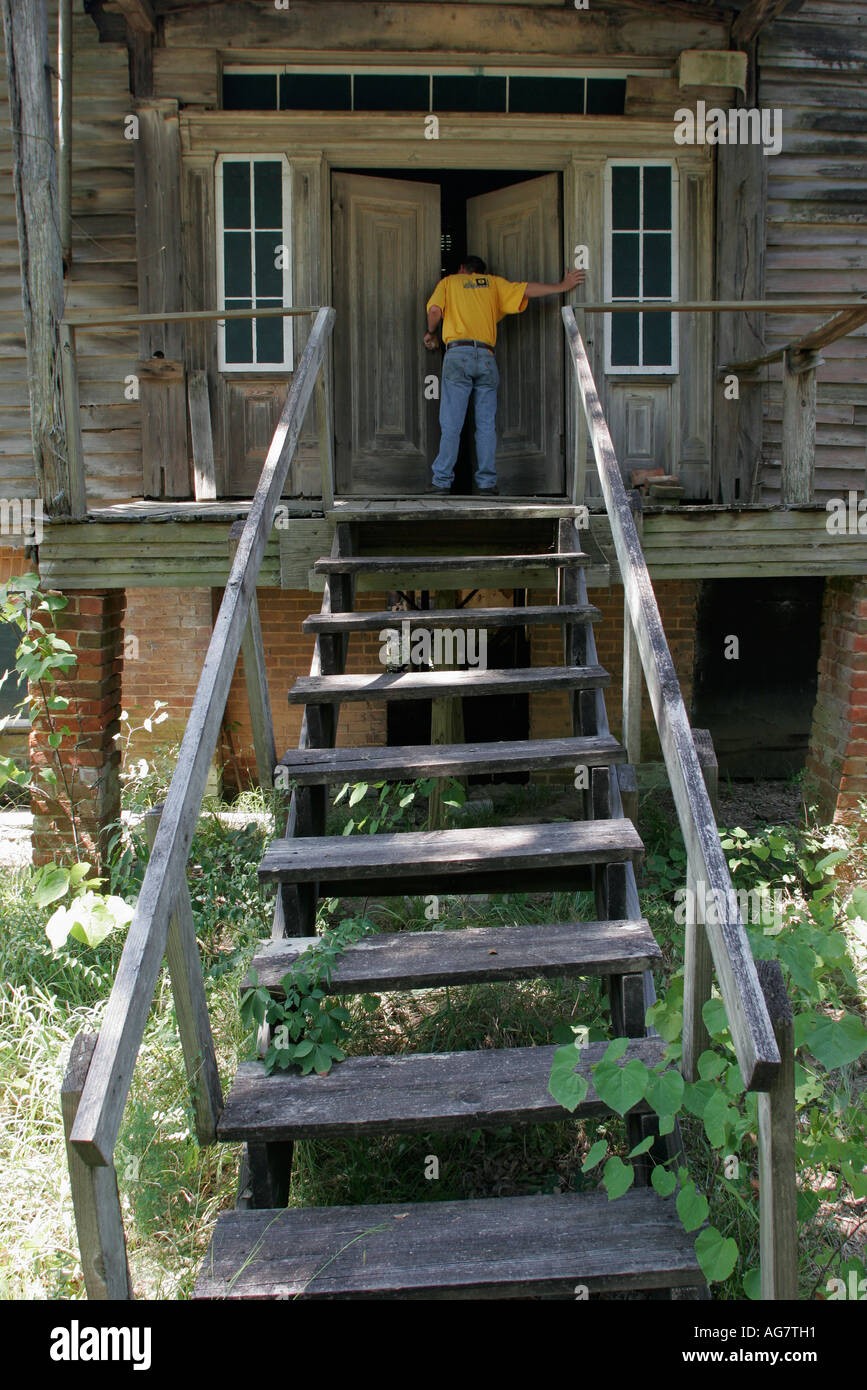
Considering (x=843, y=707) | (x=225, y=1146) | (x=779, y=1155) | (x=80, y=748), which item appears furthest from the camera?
(x=843, y=707)

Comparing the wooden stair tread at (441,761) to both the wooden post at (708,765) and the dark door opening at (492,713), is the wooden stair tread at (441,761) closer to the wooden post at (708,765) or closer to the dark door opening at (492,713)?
the wooden post at (708,765)

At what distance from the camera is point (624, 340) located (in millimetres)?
6223

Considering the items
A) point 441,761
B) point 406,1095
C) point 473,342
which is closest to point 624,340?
point 473,342

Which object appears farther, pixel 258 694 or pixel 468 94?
pixel 468 94

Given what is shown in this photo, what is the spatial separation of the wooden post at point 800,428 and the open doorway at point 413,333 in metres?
1.69

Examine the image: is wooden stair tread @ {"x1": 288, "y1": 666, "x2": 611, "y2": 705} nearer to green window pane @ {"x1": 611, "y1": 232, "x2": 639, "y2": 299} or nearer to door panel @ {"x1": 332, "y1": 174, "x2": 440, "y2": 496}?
door panel @ {"x1": 332, "y1": 174, "x2": 440, "y2": 496}

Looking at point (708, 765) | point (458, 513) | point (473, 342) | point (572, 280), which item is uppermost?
point (572, 280)

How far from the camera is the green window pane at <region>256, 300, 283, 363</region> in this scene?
6125 mm

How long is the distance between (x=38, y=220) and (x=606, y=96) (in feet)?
12.0

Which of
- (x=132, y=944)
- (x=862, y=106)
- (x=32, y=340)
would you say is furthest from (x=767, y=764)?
(x=132, y=944)

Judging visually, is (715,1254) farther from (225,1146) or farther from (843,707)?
(843,707)

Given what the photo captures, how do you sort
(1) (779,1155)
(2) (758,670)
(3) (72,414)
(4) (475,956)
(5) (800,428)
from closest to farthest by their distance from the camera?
1. (1) (779,1155)
2. (4) (475,956)
3. (3) (72,414)
4. (5) (800,428)
5. (2) (758,670)

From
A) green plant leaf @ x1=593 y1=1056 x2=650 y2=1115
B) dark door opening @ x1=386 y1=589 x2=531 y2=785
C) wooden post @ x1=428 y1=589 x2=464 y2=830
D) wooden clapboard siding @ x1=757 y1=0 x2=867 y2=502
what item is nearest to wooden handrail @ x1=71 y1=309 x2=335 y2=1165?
green plant leaf @ x1=593 y1=1056 x2=650 y2=1115

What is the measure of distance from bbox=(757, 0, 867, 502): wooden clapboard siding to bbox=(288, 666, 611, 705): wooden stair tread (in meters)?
3.32
